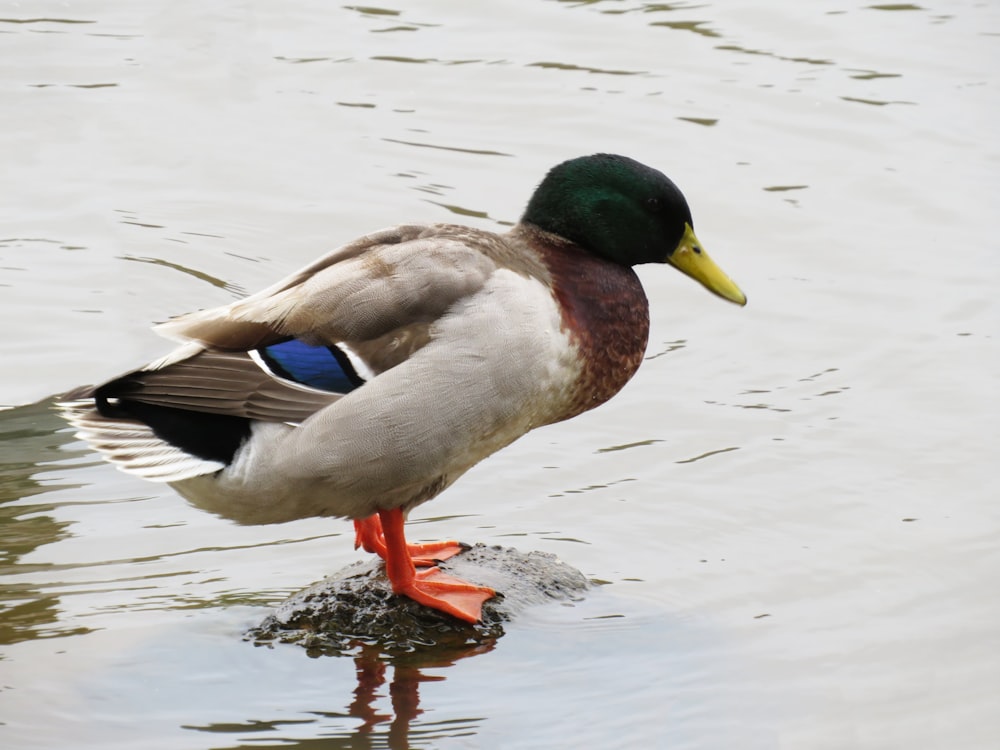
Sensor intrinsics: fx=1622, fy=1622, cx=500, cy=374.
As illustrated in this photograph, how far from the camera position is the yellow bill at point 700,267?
522 centimetres

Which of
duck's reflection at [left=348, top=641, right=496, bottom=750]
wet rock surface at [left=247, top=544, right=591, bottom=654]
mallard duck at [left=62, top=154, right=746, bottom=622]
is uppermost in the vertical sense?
mallard duck at [left=62, top=154, right=746, bottom=622]

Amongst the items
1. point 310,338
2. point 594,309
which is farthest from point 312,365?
point 594,309

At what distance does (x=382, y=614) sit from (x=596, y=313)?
1.09 m

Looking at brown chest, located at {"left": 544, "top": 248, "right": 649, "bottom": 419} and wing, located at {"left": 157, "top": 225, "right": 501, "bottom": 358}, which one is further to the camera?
brown chest, located at {"left": 544, "top": 248, "right": 649, "bottom": 419}

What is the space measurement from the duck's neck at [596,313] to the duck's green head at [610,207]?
1.9 inches

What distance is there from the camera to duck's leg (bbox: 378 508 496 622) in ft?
15.3

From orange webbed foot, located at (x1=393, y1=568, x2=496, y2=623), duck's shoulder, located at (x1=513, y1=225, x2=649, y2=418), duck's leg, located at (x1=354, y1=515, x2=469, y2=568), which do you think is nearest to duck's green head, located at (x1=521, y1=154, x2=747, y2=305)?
duck's shoulder, located at (x1=513, y1=225, x2=649, y2=418)

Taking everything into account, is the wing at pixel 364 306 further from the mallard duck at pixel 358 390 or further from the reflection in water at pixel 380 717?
the reflection in water at pixel 380 717

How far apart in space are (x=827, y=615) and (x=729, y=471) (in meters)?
1.03

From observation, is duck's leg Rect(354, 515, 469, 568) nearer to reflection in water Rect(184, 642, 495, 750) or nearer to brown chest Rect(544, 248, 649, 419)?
reflection in water Rect(184, 642, 495, 750)

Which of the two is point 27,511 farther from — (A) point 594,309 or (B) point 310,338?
(A) point 594,309

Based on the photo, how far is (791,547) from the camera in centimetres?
555

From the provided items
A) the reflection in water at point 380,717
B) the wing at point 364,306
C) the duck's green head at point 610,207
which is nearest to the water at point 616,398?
the reflection in water at point 380,717

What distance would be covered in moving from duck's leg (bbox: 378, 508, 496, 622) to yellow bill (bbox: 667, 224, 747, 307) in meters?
1.27
